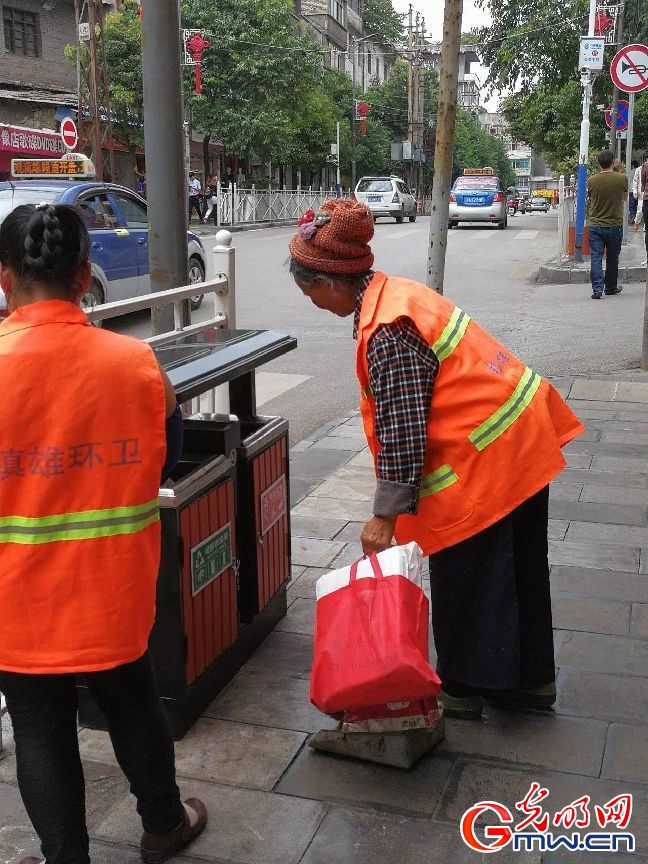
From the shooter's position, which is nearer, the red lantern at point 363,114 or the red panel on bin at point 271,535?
the red panel on bin at point 271,535

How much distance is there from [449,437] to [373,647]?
1.94 ft

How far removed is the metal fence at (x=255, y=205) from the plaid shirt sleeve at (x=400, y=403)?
27482 millimetres

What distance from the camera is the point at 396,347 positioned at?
8.45 ft

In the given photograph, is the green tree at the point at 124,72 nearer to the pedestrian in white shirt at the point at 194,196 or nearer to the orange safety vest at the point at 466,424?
the pedestrian in white shirt at the point at 194,196

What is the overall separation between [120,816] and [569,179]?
21601 mm

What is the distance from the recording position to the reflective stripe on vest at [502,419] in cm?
267

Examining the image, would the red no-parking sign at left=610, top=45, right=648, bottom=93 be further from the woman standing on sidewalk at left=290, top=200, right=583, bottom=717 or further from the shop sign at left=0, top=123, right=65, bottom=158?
the shop sign at left=0, top=123, right=65, bottom=158

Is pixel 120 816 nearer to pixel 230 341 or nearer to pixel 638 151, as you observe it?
pixel 230 341

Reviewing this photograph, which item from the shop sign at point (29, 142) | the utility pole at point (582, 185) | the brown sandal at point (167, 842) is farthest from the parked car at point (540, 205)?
the brown sandal at point (167, 842)

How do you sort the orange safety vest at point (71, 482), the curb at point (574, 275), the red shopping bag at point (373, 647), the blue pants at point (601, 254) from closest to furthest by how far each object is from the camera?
the orange safety vest at point (71, 482)
the red shopping bag at point (373, 647)
the blue pants at point (601, 254)
the curb at point (574, 275)

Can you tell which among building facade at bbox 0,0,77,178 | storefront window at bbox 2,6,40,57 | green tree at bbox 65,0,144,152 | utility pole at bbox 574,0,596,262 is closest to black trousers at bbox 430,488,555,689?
utility pole at bbox 574,0,596,262

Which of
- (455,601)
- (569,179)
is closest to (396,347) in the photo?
(455,601)

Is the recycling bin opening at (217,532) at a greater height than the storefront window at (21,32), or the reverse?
the storefront window at (21,32)

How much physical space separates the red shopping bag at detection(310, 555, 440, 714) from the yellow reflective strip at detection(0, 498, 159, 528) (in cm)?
82
